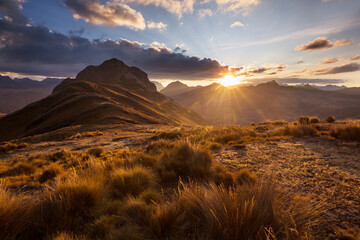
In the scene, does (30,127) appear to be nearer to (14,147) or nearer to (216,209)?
(14,147)

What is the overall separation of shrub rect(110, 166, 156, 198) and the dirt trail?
95.2 inches

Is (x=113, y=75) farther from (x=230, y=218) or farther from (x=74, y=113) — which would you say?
(x=230, y=218)

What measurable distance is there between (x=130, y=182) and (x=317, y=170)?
180 inches

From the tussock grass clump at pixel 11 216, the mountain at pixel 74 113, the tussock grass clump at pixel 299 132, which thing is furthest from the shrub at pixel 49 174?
the mountain at pixel 74 113

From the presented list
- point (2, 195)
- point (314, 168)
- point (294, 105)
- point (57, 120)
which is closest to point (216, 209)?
point (2, 195)

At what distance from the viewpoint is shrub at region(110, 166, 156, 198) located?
348 centimetres

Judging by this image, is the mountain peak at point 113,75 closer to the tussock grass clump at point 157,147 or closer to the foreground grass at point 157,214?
the tussock grass clump at point 157,147

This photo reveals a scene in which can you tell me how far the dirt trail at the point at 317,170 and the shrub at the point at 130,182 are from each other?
7.94ft

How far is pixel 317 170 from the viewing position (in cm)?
420

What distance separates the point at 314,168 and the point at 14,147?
19.7 metres

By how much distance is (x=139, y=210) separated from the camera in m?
2.53

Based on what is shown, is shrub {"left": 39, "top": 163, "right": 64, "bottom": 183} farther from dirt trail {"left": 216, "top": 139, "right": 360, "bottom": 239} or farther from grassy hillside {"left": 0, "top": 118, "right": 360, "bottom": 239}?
dirt trail {"left": 216, "top": 139, "right": 360, "bottom": 239}

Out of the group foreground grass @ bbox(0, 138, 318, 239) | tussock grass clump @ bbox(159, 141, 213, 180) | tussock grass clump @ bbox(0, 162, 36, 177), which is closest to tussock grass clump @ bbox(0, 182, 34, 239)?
foreground grass @ bbox(0, 138, 318, 239)

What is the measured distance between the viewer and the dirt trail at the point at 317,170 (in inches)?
105
